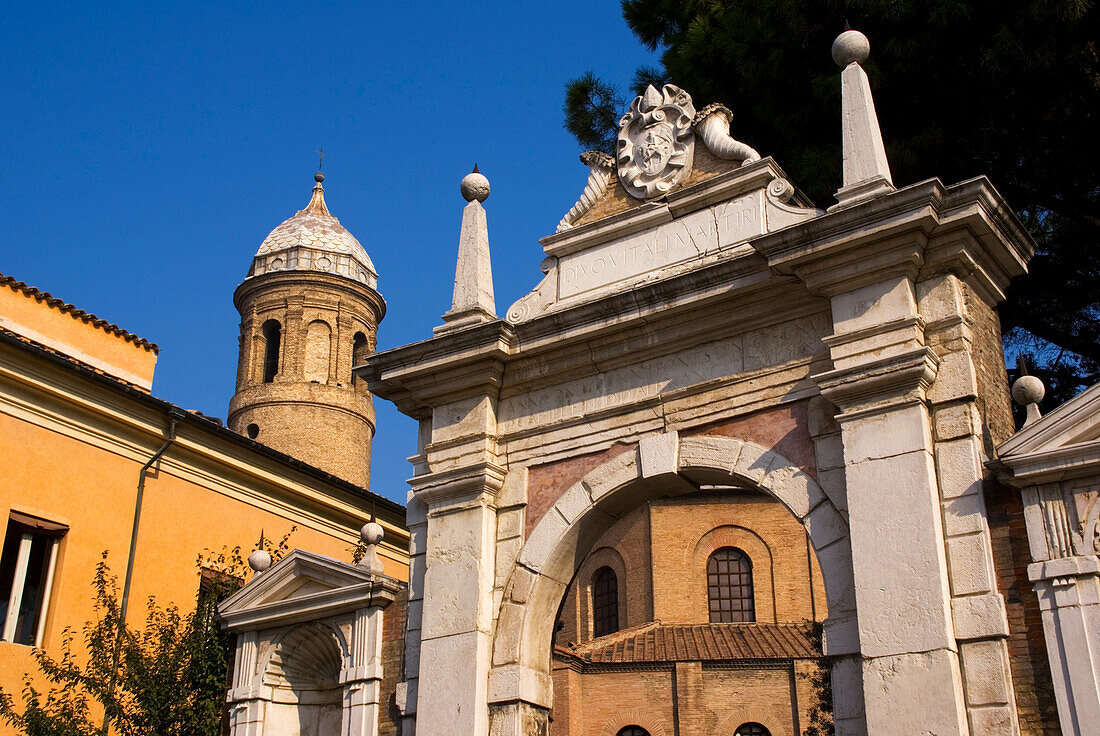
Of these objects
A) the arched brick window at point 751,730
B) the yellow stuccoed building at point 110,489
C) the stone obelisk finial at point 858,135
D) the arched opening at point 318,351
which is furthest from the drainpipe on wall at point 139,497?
the arched opening at point 318,351

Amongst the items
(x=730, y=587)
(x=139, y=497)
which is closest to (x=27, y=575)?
(x=139, y=497)

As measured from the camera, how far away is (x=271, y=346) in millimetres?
34375

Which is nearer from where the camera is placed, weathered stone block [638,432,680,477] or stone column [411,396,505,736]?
weathered stone block [638,432,680,477]

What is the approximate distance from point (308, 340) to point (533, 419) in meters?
24.5

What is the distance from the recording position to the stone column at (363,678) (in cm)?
986

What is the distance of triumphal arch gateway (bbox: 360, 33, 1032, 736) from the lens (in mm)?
7551

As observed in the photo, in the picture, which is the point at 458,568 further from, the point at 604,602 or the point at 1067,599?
the point at 604,602

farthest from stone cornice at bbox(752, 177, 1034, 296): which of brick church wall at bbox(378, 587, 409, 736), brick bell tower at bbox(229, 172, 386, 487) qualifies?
brick bell tower at bbox(229, 172, 386, 487)

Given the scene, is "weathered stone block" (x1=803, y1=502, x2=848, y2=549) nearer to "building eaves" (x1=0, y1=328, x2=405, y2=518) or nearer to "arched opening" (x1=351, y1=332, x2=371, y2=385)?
"building eaves" (x1=0, y1=328, x2=405, y2=518)

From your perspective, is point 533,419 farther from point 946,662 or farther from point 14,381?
point 14,381

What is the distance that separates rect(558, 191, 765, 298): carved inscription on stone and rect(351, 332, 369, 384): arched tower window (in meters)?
24.3

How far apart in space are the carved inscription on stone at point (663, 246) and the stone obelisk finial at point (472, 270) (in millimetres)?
689

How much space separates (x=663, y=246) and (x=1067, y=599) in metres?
4.25

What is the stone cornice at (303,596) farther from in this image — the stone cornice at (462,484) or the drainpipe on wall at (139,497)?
the drainpipe on wall at (139,497)
